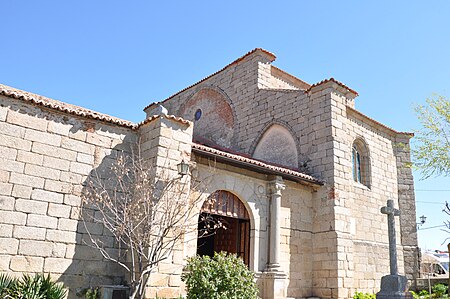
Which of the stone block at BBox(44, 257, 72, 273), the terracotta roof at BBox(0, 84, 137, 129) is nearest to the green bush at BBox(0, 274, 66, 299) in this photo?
the stone block at BBox(44, 257, 72, 273)

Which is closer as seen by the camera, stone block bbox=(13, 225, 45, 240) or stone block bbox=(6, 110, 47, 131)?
stone block bbox=(13, 225, 45, 240)

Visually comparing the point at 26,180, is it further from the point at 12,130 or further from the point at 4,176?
the point at 12,130

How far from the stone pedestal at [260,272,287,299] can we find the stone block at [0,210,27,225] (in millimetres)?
5378

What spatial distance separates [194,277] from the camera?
23.4ft

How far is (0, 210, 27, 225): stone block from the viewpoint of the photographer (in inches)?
254

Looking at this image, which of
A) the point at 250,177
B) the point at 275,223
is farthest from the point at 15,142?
the point at 275,223

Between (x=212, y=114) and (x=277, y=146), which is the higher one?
(x=212, y=114)

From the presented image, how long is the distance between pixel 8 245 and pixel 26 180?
1.06 m

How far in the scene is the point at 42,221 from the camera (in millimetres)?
6812

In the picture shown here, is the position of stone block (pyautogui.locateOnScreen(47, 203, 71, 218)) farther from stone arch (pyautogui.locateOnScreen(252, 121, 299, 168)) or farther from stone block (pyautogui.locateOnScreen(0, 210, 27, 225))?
stone arch (pyautogui.locateOnScreen(252, 121, 299, 168))

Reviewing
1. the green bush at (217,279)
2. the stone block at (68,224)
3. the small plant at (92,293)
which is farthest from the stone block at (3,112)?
the green bush at (217,279)

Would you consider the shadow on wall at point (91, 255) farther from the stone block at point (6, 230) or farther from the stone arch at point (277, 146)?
the stone arch at point (277, 146)

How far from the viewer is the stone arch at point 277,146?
12766 millimetres

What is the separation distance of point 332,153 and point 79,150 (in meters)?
6.93
